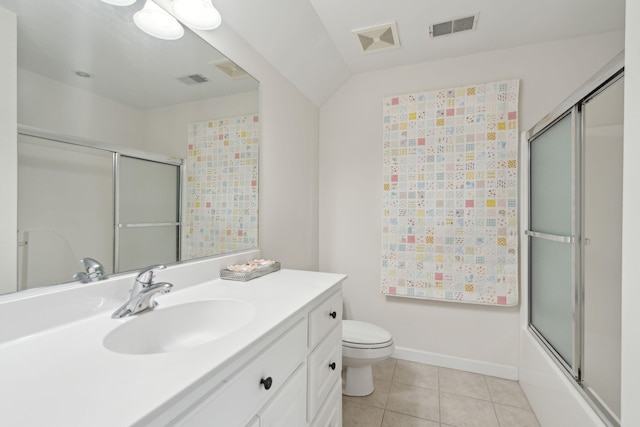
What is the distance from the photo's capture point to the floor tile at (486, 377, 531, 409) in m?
1.80

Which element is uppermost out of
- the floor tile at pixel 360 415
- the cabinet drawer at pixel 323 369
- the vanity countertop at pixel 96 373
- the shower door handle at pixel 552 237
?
the shower door handle at pixel 552 237

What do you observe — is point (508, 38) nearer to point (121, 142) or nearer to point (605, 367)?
point (605, 367)

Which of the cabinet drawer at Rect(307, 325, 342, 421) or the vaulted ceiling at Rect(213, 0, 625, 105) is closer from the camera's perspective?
the cabinet drawer at Rect(307, 325, 342, 421)

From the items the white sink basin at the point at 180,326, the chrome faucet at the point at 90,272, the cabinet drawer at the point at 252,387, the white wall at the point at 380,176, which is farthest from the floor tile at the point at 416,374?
the chrome faucet at the point at 90,272

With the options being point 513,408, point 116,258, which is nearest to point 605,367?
point 513,408

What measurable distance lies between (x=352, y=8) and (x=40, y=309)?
1943mm

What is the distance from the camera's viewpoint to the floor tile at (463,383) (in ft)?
6.20

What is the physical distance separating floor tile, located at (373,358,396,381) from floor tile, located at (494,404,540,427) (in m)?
0.66

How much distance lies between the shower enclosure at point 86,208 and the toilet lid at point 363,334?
46.0 inches

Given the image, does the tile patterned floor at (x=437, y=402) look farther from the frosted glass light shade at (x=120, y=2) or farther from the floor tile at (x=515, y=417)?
the frosted glass light shade at (x=120, y=2)

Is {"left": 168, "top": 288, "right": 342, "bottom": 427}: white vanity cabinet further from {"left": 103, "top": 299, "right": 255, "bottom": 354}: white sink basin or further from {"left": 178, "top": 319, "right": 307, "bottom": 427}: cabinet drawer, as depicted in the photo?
{"left": 103, "top": 299, "right": 255, "bottom": 354}: white sink basin

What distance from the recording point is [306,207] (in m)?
2.31

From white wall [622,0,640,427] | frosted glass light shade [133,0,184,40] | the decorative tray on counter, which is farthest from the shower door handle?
frosted glass light shade [133,0,184,40]

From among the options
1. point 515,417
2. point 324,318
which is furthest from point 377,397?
point 324,318
